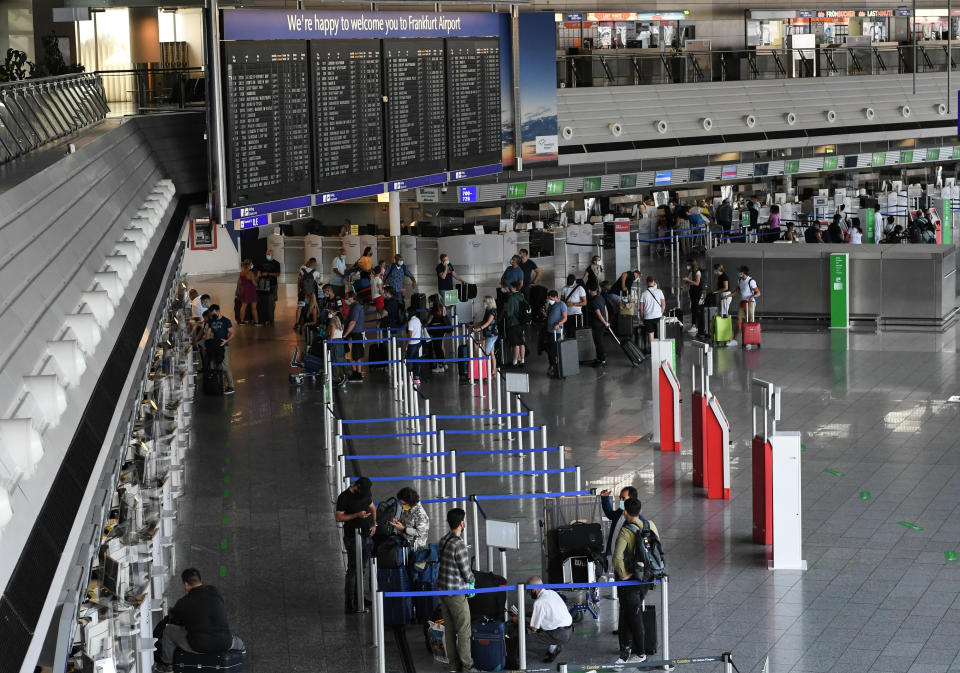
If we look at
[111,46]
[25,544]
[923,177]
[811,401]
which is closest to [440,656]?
[25,544]

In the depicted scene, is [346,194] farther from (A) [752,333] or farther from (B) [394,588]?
(A) [752,333]

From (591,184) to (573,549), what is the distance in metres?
21.3

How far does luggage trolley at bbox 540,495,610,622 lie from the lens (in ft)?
34.4

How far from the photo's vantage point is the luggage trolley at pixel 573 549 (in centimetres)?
1048

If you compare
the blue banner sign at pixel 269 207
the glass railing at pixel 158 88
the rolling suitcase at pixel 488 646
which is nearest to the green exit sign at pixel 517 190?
the glass railing at pixel 158 88

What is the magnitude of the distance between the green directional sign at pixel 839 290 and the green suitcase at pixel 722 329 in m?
2.42

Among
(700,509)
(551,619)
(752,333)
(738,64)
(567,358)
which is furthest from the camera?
(738,64)

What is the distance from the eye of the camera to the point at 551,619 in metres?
9.63

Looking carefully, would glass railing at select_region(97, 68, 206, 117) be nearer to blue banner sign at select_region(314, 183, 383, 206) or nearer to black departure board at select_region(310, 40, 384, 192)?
black departure board at select_region(310, 40, 384, 192)

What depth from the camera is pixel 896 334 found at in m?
23.0

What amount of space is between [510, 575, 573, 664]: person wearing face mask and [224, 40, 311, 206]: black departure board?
6.41 meters

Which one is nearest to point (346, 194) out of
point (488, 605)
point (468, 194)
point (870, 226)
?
point (488, 605)

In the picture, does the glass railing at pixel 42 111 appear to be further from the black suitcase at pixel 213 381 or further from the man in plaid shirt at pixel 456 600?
the black suitcase at pixel 213 381

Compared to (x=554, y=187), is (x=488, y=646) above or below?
below
